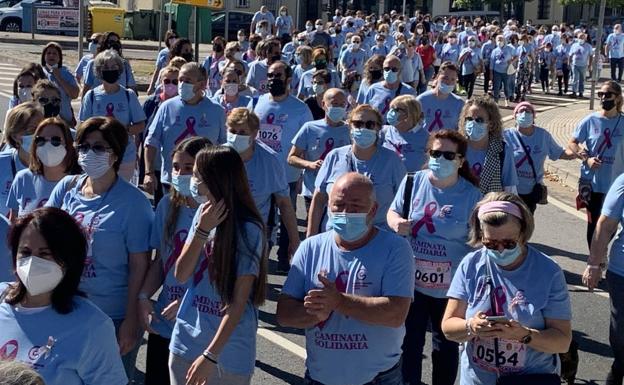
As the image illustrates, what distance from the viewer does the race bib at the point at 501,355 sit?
4.59m

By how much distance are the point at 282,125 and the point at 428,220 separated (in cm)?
367

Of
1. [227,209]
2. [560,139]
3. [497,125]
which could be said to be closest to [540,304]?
[227,209]

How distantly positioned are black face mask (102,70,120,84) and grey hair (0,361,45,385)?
7.31 meters

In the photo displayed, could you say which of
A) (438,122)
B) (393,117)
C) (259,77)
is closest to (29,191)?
(393,117)

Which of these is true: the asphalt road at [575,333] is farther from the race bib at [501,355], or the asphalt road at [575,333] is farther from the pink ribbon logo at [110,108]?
the race bib at [501,355]

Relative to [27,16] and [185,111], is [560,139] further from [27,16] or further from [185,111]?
[27,16]

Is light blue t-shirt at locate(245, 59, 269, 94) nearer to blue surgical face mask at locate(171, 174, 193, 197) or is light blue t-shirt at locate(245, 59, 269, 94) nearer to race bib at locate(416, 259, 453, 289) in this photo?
race bib at locate(416, 259, 453, 289)

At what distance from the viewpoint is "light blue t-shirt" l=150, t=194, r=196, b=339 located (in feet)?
16.6

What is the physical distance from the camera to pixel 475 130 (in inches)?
305

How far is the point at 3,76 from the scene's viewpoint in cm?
2722

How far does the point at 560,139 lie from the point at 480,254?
14103mm

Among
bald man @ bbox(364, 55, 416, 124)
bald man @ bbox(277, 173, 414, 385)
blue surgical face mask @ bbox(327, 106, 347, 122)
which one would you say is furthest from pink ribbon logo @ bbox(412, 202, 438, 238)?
bald man @ bbox(364, 55, 416, 124)

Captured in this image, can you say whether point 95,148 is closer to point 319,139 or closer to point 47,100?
point 47,100

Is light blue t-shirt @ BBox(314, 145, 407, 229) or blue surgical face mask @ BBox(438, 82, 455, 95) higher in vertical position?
blue surgical face mask @ BBox(438, 82, 455, 95)
